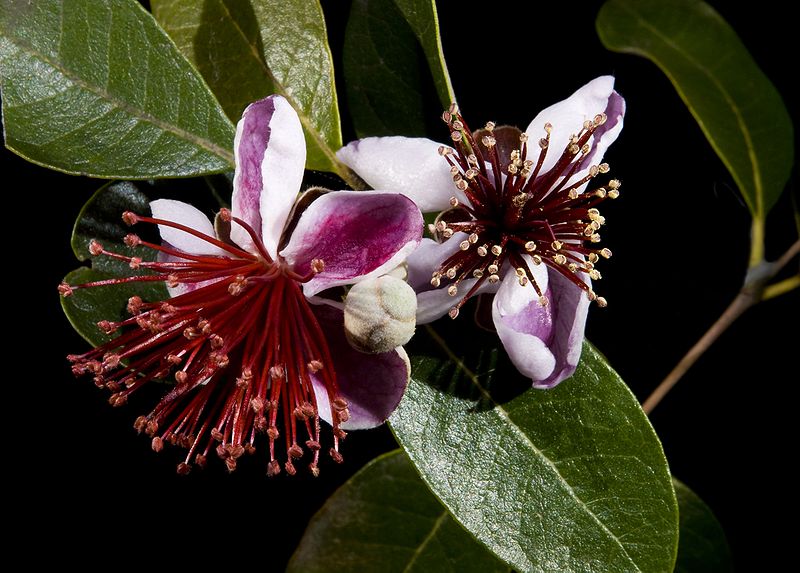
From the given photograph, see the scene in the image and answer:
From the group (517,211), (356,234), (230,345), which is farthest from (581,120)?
(230,345)

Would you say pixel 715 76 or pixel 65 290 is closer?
pixel 65 290

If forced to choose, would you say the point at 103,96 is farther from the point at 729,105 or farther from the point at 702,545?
the point at 702,545

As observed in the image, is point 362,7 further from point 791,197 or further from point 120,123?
point 791,197

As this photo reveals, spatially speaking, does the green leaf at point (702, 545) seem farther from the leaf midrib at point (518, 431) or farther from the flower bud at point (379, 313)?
the flower bud at point (379, 313)

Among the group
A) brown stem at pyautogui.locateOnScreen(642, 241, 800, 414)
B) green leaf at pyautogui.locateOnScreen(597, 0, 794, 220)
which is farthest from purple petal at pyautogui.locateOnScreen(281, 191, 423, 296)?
brown stem at pyautogui.locateOnScreen(642, 241, 800, 414)

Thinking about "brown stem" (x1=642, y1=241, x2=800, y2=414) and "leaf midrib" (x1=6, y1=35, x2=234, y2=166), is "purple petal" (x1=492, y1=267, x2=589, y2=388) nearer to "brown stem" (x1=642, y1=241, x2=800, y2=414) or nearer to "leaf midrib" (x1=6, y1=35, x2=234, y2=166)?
"leaf midrib" (x1=6, y1=35, x2=234, y2=166)
